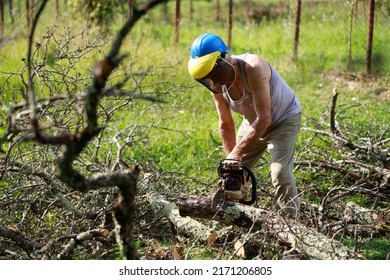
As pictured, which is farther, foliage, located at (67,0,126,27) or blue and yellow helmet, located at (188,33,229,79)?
foliage, located at (67,0,126,27)

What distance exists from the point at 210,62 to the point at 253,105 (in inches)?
24.6

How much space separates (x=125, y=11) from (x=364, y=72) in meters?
4.96

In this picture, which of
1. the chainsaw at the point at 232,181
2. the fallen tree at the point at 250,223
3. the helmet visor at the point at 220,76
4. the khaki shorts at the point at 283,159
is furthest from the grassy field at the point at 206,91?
the chainsaw at the point at 232,181

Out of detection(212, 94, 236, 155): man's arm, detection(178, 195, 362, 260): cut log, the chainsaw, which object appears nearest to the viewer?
detection(178, 195, 362, 260): cut log

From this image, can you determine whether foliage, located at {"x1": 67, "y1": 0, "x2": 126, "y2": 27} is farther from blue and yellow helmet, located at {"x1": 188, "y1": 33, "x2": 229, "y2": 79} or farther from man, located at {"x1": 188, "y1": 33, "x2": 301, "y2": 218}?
blue and yellow helmet, located at {"x1": 188, "y1": 33, "x2": 229, "y2": 79}

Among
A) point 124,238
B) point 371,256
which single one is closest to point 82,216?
point 124,238

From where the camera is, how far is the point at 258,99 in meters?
5.03

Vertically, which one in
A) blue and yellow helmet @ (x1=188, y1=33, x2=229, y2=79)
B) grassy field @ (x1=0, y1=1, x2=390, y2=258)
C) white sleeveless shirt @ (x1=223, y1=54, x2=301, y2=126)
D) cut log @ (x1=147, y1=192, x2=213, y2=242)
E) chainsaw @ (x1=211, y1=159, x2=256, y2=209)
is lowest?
grassy field @ (x1=0, y1=1, x2=390, y2=258)

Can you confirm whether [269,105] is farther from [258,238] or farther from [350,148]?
[350,148]

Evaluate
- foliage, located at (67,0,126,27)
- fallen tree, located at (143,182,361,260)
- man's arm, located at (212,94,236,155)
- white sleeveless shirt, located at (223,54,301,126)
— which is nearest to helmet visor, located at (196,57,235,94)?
white sleeveless shirt, located at (223,54,301,126)

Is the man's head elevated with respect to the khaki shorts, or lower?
elevated

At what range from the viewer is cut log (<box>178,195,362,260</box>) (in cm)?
458

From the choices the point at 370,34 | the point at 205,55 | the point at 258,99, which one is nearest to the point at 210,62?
the point at 205,55

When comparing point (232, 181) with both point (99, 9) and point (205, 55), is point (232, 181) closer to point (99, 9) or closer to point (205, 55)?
point (205, 55)
